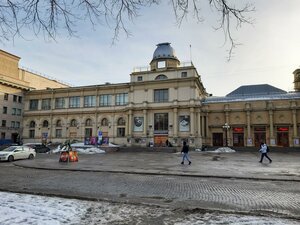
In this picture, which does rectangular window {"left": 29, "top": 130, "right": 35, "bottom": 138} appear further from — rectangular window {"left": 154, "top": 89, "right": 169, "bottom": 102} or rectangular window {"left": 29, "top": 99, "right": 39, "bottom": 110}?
rectangular window {"left": 154, "top": 89, "right": 169, "bottom": 102}

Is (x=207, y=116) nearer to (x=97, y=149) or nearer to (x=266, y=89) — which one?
(x=266, y=89)

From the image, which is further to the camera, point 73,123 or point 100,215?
point 73,123

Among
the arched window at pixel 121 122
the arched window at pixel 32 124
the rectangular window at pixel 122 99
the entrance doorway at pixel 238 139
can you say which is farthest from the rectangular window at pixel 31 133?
the entrance doorway at pixel 238 139

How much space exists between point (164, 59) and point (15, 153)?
36.5 metres

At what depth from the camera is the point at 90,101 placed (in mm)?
54125

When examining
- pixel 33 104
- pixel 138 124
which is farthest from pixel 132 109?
pixel 33 104

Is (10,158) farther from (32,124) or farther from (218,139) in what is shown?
(218,139)

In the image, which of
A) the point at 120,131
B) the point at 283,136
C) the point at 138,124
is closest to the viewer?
the point at 283,136

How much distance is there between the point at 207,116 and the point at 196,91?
7.52 metres

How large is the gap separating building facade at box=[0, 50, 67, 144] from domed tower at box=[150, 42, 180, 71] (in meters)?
31.6

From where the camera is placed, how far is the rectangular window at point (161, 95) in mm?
48250

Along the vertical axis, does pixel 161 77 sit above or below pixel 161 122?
above

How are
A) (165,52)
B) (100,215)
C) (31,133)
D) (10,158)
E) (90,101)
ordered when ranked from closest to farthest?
(100,215)
(10,158)
(165,52)
(90,101)
(31,133)

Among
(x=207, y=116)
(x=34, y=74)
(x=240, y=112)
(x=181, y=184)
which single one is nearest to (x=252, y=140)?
(x=240, y=112)
